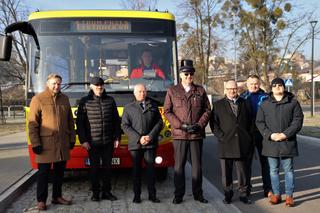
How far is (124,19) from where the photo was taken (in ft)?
24.9

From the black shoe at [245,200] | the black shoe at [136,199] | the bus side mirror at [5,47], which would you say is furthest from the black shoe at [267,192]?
the bus side mirror at [5,47]

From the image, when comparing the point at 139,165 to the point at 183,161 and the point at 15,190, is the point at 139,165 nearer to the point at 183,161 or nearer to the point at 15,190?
the point at 183,161

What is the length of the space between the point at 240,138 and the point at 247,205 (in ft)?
3.29

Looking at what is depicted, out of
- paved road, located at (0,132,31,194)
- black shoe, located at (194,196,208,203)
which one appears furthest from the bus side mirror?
black shoe, located at (194,196,208,203)

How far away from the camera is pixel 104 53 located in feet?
24.4

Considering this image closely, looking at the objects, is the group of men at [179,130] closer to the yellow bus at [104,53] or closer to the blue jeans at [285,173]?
the blue jeans at [285,173]

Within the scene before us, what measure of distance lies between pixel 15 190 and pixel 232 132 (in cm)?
360

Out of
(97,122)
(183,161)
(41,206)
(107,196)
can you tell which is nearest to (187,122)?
(183,161)

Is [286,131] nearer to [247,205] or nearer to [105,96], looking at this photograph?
[247,205]

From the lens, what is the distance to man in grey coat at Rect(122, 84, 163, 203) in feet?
21.3

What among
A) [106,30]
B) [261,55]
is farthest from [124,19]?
[261,55]

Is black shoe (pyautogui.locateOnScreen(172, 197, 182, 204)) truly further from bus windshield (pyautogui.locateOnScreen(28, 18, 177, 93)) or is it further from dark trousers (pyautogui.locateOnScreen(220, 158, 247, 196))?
bus windshield (pyautogui.locateOnScreen(28, 18, 177, 93))

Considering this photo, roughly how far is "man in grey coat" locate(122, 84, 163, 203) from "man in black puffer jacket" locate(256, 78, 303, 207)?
60.9 inches

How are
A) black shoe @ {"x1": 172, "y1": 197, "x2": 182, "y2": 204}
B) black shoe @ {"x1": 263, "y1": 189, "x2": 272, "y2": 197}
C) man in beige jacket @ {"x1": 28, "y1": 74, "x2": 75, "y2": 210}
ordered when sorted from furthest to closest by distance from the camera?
1. black shoe @ {"x1": 263, "y1": 189, "x2": 272, "y2": 197}
2. black shoe @ {"x1": 172, "y1": 197, "x2": 182, "y2": 204}
3. man in beige jacket @ {"x1": 28, "y1": 74, "x2": 75, "y2": 210}
